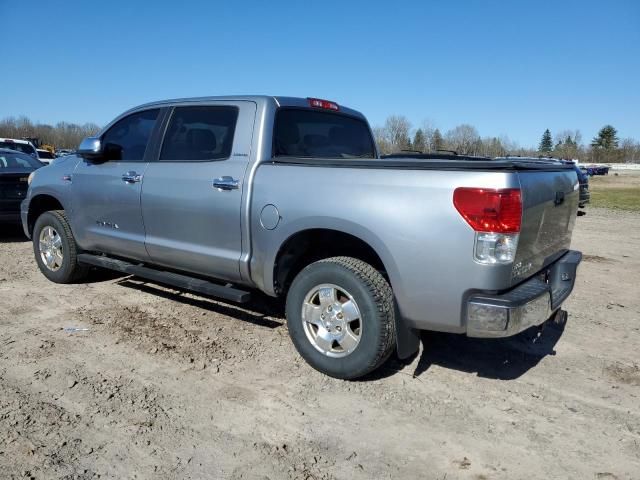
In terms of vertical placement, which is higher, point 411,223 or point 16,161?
point 16,161

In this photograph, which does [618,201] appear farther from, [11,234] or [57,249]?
[57,249]

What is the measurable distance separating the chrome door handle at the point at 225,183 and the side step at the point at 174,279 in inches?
32.2

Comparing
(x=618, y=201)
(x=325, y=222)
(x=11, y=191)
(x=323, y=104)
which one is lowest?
(x=618, y=201)

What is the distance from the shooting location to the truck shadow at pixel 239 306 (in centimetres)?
488

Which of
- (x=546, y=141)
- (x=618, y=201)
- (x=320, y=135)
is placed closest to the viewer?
(x=320, y=135)

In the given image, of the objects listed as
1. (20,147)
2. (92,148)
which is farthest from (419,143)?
(92,148)

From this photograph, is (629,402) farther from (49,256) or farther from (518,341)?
(49,256)

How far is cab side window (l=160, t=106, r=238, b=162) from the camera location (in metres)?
4.28

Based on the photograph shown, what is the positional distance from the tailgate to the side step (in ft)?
6.76

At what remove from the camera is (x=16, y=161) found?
922 centimetres

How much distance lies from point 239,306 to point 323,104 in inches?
83.6

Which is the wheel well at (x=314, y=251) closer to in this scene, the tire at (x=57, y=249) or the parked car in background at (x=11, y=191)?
the tire at (x=57, y=249)

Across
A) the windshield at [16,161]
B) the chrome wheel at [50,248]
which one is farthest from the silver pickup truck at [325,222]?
the windshield at [16,161]

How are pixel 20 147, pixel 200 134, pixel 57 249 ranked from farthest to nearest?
pixel 20 147
pixel 57 249
pixel 200 134
